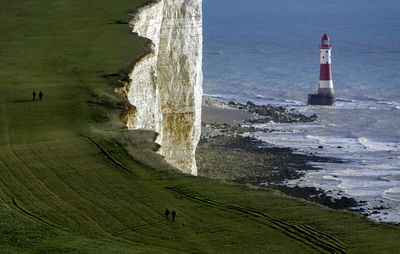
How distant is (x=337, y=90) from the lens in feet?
349

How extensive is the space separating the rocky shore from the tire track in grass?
1809 cm

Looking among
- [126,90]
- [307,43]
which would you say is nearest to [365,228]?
[126,90]

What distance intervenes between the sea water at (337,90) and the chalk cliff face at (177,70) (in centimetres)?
718

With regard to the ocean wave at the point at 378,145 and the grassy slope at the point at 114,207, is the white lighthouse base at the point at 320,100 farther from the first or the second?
the grassy slope at the point at 114,207

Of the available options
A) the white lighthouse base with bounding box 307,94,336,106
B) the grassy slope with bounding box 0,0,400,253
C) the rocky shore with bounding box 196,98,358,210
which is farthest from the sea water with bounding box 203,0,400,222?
the grassy slope with bounding box 0,0,400,253

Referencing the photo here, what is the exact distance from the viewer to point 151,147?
26.3m

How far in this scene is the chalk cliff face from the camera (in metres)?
40.1

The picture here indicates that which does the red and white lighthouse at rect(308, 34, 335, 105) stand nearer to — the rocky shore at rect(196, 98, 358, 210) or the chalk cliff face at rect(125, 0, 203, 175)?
the rocky shore at rect(196, 98, 358, 210)

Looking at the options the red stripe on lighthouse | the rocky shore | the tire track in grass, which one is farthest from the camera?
the red stripe on lighthouse

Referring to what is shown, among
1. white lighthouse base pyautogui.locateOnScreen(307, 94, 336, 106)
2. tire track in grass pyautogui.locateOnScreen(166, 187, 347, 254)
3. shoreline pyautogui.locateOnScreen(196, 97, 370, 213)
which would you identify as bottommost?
shoreline pyautogui.locateOnScreen(196, 97, 370, 213)

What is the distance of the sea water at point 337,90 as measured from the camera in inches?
1844

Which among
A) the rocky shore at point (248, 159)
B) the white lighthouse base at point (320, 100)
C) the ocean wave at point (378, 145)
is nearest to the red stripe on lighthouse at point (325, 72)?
the white lighthouse base at point (320, 100)

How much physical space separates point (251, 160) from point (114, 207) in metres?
29.8

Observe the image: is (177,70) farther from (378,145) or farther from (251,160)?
(378,145)
